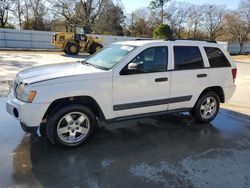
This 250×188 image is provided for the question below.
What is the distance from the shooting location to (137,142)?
4.64m

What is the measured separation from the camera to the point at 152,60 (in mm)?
4820

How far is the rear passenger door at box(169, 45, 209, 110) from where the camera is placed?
505cm

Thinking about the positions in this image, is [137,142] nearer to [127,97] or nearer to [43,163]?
[127,97]

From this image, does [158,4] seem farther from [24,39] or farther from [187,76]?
[187,76]

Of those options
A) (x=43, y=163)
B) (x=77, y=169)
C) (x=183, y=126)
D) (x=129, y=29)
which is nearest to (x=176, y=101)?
(x=183, y=126)

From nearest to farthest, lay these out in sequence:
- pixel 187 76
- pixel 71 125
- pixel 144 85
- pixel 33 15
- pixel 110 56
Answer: pixel 71 125, pixel 144 85, pixel 110 56, pixel 187 76, pixel 33 15

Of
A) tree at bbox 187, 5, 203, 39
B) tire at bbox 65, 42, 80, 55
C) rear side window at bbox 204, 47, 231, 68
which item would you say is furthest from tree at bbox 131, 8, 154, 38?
rear side window at bbox 204, 47, 231, 68

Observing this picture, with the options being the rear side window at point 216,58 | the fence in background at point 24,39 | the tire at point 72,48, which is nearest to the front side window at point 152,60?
the rear side window at point 216,58

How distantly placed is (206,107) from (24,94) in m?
3.88

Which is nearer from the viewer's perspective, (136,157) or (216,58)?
(136,157)

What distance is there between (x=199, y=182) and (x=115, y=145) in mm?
1612

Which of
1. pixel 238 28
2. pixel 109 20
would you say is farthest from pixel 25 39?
pixel 238 28

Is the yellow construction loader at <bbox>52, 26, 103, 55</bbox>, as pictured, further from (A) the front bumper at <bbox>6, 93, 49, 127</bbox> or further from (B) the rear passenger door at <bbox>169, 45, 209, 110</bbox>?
(A) the front bumper at <bbox>6, 93, 49, 127</bbox>

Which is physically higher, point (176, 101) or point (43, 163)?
point (176, 101)
